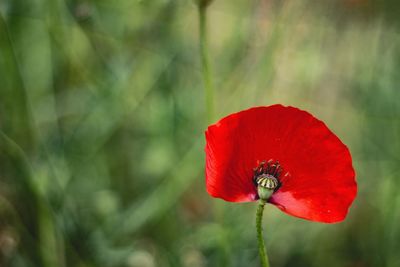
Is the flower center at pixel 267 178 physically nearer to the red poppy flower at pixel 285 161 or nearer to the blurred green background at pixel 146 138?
the red poppy flower at pixel 285 161

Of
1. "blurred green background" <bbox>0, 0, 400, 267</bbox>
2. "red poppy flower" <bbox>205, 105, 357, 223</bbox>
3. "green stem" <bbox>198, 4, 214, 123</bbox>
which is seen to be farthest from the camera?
"blurred green background" <bbox>0, 0, 400, 267</bbox>

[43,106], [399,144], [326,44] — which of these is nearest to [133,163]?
[43,106]

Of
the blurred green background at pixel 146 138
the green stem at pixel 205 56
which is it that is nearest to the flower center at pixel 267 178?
the green stem at pixel 205 56

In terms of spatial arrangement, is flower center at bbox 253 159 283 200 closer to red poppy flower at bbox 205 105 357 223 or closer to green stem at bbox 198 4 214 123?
red poppy flower at bbox 205 105 357 223

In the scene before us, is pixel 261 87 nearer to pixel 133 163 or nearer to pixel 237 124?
pixel 133 163

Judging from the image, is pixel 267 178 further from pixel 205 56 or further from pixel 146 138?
pixel 146 138

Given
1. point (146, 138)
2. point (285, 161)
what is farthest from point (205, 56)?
point (146, 138)

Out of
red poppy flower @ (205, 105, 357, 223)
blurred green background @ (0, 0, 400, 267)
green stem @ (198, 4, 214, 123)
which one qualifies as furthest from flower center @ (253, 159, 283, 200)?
blurred green background @ (0, 0, 400, 267)
